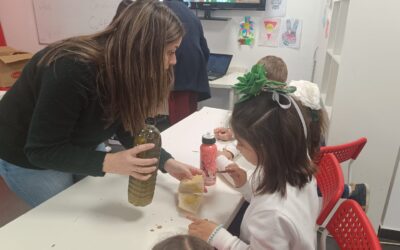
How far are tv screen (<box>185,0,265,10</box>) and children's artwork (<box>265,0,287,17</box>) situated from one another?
0.09 meters

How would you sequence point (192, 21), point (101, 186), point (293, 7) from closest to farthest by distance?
point (101, 186) < point (192, 21) < point (293, 7)

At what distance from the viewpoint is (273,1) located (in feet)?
9.53

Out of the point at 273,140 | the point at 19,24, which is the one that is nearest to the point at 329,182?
the point at 273,140

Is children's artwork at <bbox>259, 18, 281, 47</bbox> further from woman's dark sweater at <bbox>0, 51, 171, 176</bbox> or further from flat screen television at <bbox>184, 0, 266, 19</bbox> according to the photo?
woman's dark sweater at <bbox>0, 51, 171, 176</bbox>

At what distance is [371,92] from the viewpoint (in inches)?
65.6

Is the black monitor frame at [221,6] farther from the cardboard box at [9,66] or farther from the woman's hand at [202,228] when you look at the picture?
the woman's hand at [202,228]

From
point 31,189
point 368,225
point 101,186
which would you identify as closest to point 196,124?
point 101,186

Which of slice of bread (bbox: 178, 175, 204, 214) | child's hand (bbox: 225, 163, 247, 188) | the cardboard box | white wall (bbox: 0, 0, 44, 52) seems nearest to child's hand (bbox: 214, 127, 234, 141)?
child's hand (bbox: 225, 163, 247, 188)

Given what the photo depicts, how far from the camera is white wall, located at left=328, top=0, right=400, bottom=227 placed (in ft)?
5.09

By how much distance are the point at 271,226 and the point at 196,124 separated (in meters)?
0.87

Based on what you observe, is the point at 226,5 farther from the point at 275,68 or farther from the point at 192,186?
the point at 192,186

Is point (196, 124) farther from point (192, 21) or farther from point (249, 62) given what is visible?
point (249, 62)

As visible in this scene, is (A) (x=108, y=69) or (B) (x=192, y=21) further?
(B) (x=192, y=21)

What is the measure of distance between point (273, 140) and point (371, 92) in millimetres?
1091
